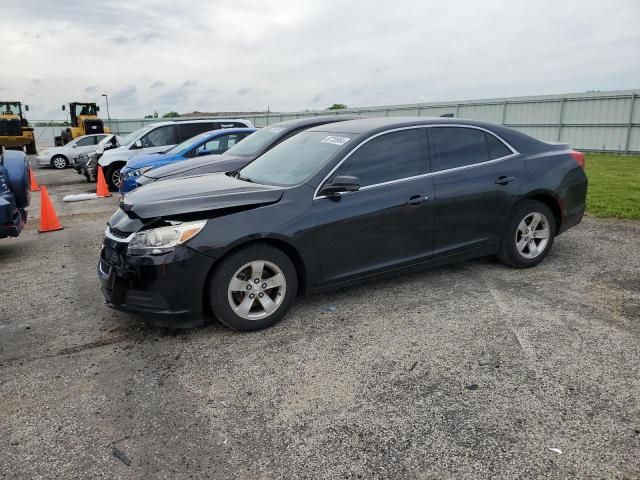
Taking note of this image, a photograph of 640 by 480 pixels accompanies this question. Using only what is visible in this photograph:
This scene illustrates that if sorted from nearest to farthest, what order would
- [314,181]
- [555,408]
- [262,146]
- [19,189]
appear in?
[555,408] → [314,181] → [19,189] → [262,146]

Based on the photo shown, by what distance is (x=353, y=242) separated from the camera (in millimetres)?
4324

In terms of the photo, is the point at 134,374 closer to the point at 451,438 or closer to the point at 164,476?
the point at 164,476

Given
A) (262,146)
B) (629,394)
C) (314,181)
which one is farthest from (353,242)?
(262,146)

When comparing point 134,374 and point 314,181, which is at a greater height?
point 314,181

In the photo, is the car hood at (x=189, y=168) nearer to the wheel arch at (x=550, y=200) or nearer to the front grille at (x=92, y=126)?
the wheel arch at (x=550, y=200)

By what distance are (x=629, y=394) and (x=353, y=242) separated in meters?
2.24

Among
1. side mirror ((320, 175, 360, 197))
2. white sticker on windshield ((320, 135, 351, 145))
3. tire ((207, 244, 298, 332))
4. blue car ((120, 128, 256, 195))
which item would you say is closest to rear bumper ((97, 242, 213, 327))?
tire ((207, 244, 298, 332))

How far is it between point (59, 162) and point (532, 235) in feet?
73.3

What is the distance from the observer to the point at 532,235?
5.38 metres

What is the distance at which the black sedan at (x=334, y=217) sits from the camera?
3828 mm

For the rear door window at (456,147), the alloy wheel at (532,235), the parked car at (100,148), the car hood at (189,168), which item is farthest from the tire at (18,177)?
the parked car at (100,148)

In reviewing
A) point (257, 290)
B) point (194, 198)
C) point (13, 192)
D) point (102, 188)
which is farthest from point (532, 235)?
point (102, 188)

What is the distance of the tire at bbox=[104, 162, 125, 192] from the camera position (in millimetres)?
13469

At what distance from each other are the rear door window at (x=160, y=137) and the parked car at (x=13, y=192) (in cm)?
634
